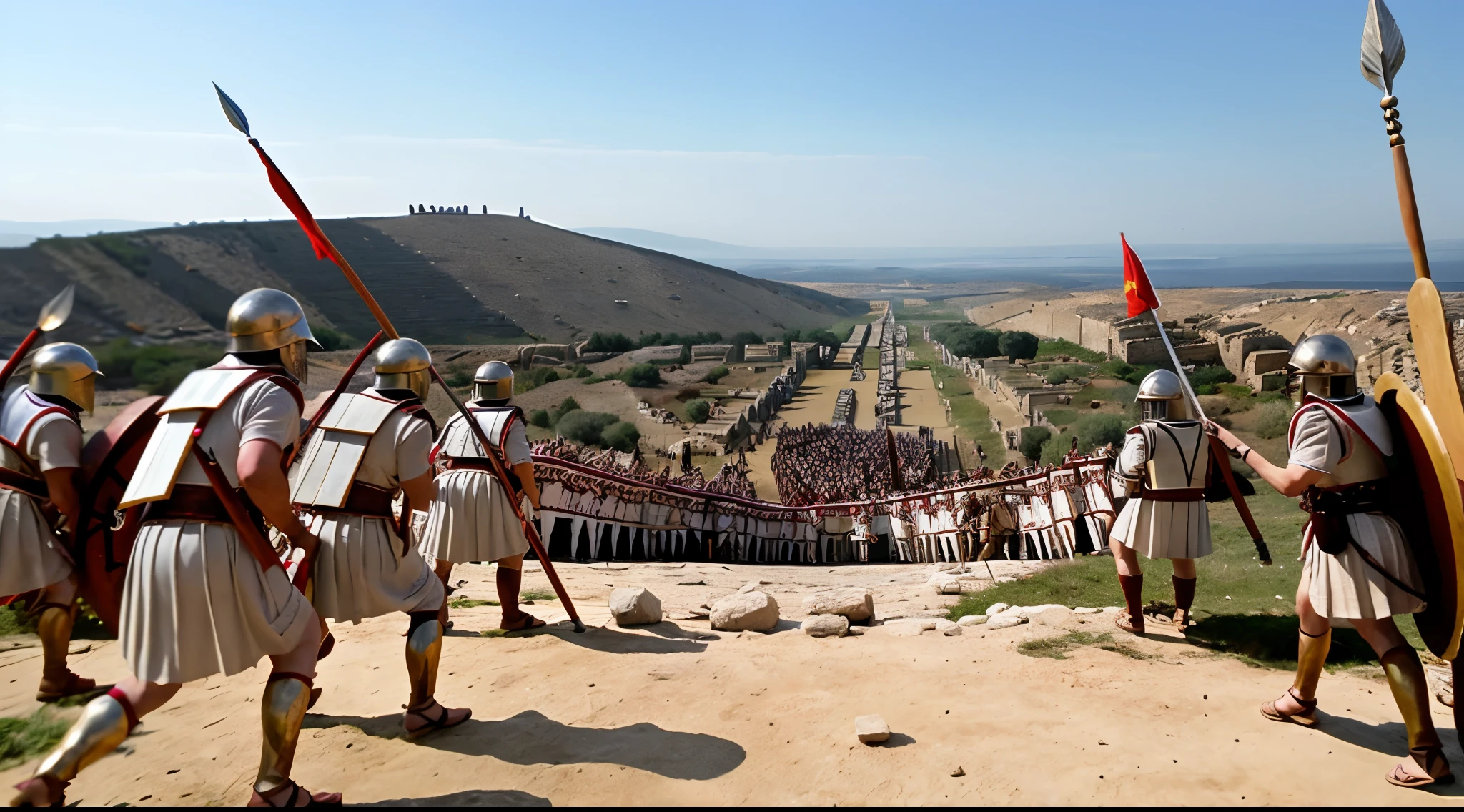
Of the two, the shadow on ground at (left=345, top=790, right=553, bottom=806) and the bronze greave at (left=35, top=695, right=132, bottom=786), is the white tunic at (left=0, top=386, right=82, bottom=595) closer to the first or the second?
the bronze greave at (left=35, top=695, right=132, bottom=786)

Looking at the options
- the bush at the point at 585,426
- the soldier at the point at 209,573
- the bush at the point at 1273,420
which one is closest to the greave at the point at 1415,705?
the soldier at the point at 209,573

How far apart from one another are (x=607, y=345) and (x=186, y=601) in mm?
58168

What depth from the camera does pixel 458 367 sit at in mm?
47344

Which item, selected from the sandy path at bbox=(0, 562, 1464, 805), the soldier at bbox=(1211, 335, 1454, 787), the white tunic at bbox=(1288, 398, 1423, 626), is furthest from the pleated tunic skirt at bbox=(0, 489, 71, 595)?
the white tunic at bbox=(1288, 398, 1423, 626)

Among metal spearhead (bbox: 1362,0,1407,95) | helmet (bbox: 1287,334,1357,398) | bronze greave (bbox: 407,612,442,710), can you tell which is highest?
metal spearhead (bbox: 1362,0,1407,95)

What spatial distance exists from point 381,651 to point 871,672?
315cm

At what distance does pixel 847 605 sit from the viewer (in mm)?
6527

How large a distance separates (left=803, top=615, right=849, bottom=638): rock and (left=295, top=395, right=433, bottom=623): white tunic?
293cm

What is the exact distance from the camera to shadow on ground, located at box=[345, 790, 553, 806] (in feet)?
11.1

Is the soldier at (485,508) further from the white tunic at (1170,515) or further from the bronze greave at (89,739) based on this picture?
the white tunic at (1170,515)

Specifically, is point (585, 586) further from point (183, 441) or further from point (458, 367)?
point (458, 367)

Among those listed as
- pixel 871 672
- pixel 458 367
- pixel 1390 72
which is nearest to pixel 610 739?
pixel 871 672

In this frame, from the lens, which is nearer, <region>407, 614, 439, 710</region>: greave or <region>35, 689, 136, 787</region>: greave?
<region>35, 689, 136, 787</region>: greave

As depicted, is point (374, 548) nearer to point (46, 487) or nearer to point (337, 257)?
point (337, 257)
